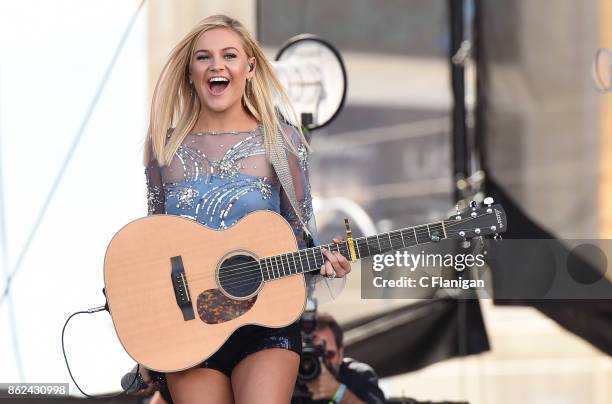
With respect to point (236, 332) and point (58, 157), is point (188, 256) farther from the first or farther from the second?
point (58, 157)

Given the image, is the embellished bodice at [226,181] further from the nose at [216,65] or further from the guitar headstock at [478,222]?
the guitar headstock at [478,222]

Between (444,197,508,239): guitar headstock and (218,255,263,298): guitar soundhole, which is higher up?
(444,197,508,239): guitar headstock

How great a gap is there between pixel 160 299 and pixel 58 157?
4.83ft

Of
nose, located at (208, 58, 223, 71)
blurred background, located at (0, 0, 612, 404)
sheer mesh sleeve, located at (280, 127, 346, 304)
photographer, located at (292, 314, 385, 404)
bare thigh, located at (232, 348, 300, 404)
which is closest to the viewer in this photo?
bare thigh, located at (232, 348, 300, 404)

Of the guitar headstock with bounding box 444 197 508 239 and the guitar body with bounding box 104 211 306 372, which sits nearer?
the guitar body with bounding box 104 211 306 372

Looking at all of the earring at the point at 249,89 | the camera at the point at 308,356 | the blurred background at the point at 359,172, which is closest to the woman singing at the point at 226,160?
the earring at the point at 249,89

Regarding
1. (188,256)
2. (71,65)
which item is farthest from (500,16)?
(188,256)

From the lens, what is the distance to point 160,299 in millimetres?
3078

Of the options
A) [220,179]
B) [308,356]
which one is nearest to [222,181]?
[220,179]

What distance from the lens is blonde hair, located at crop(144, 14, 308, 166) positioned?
10.7ft

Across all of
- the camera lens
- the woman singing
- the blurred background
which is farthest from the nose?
the camera lens

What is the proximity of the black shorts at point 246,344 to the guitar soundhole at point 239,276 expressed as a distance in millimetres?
109

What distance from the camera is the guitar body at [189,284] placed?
3.04 m

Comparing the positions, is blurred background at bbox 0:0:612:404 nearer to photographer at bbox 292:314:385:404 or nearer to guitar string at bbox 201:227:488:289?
photographer at bbox 292:314:385:404
